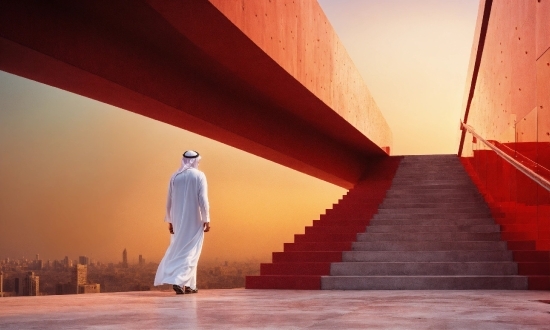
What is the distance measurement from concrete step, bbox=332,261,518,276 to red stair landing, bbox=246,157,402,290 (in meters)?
0.27

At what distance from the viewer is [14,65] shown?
7664 millimetres

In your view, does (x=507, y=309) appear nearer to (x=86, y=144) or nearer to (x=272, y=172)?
(x=86, y=144)

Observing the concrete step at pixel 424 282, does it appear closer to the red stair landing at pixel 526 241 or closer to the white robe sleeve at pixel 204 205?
the red stair landing at pixel 526 241

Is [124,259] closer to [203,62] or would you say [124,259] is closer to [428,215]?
[428,215]

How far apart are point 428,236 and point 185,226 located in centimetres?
410

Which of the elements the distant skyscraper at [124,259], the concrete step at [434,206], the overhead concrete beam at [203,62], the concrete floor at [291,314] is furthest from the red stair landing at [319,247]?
the distant skyscraper at [124,259]

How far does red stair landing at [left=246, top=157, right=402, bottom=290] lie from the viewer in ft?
31.7

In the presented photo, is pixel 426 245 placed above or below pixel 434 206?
below

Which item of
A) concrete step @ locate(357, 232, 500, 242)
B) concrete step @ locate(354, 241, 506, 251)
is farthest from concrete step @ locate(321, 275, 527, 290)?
concrete step @ locate(357, 232, 500, 242)

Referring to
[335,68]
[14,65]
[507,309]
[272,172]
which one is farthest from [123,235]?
[507,309]

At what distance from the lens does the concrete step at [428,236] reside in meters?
10.9

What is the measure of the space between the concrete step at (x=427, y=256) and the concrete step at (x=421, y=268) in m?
0.41

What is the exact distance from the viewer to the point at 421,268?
383 inches

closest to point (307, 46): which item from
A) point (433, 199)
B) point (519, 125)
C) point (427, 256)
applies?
point (519, 125)
